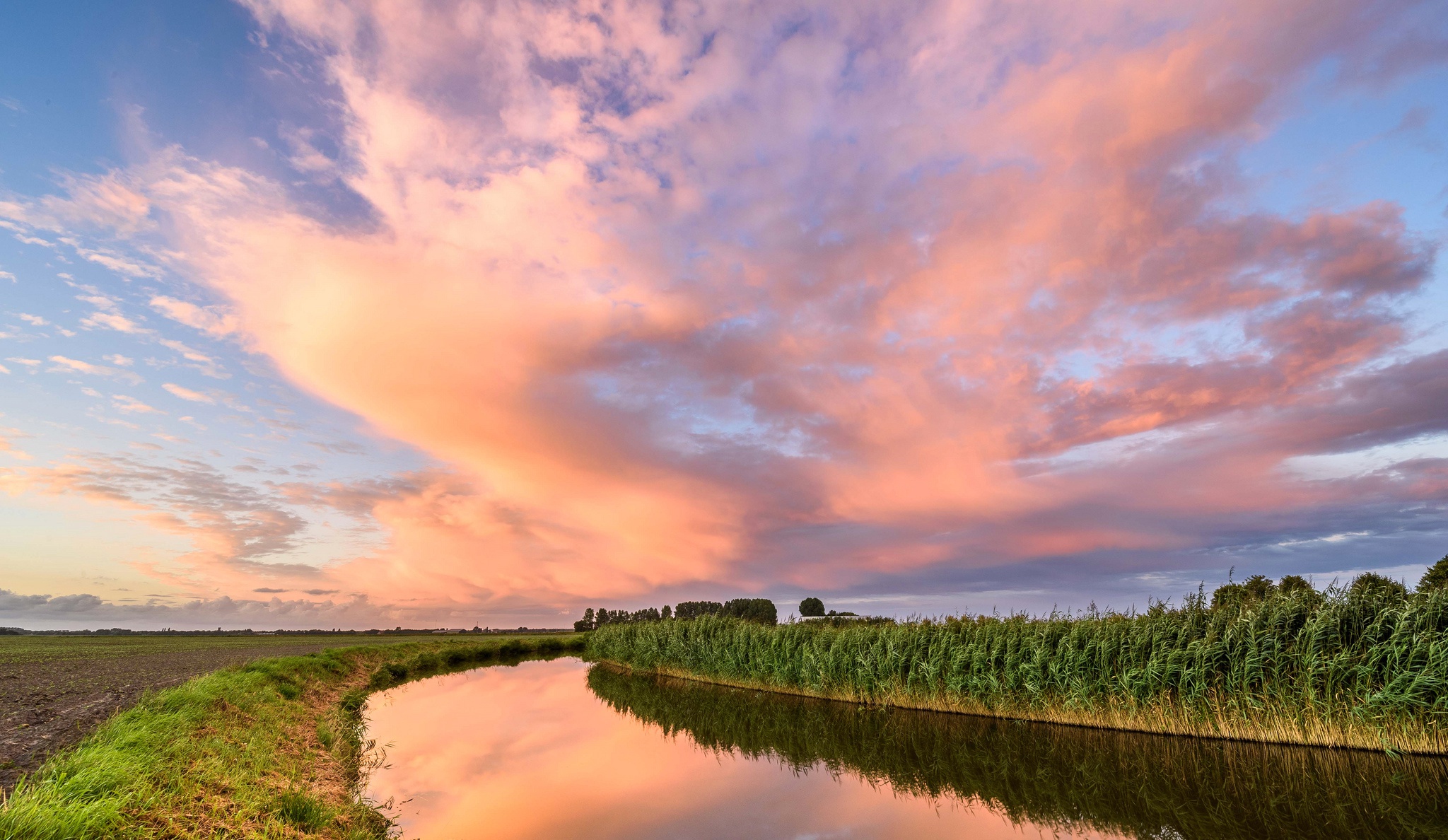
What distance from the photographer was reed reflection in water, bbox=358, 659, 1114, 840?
449 inches

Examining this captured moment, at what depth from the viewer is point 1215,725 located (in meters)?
16.1

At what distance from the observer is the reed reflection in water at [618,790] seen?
1141cm

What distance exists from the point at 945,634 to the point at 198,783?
2064 centimetres

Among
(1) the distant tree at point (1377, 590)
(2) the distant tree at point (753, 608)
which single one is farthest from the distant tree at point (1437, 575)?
(2) the distant tree at point (753, 608)

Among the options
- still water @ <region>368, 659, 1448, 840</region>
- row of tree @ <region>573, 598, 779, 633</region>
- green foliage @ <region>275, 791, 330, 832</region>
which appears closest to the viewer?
green foliage @ <region>275, 791, 330, 832</region>

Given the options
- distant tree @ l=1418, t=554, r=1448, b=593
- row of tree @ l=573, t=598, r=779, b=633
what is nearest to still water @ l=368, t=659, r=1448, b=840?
distant tree @ l=1418, t=554, r=1448, b=593

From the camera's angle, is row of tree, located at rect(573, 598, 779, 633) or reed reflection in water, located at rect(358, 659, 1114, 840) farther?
row of tree, located at rect(573, 598, 779, 633)

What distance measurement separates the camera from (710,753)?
17812 mm

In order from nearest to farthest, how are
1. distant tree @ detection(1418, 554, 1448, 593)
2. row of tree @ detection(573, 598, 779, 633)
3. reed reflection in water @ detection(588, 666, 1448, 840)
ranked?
reed reflection in water @ detection(588, 666, 1448, 840) → distant tree @ detection(1418, 554, 1448, 593) → row of tree @ detection(573, 598, 779, 633)

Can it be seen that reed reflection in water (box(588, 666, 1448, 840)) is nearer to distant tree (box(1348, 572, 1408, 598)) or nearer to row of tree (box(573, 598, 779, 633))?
distant tree (box(1348, 572, 1408, 598))

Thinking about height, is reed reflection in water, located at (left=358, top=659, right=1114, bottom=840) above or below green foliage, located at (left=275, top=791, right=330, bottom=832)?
below

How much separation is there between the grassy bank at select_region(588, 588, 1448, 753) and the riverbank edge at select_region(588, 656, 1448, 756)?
0.10 ft

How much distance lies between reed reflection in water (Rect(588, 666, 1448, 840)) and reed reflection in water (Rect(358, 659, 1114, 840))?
789 millimetres

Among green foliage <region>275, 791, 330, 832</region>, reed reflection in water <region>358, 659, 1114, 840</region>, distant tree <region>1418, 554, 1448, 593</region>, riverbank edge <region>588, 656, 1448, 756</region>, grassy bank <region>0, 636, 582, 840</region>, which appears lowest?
reed reflection in water <region>358, 659, 1114, 840</region>
